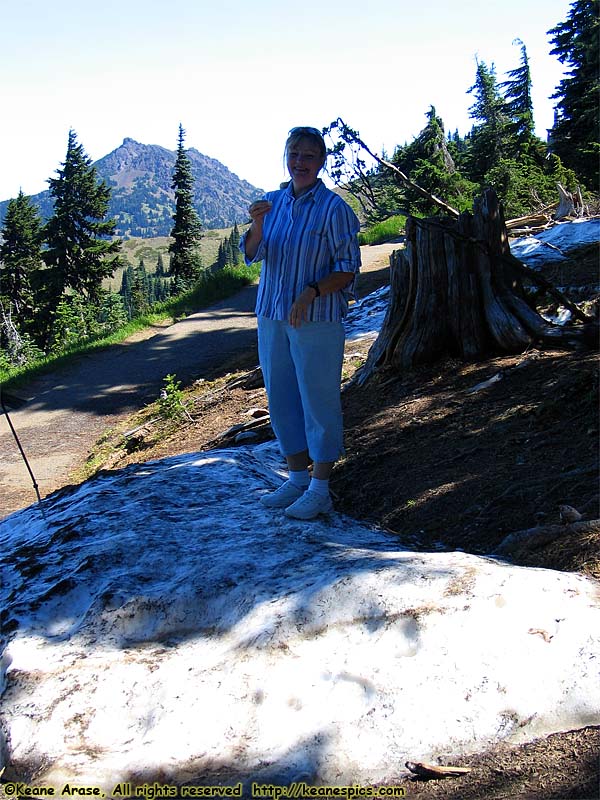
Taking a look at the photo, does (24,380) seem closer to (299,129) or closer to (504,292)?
(504,292)

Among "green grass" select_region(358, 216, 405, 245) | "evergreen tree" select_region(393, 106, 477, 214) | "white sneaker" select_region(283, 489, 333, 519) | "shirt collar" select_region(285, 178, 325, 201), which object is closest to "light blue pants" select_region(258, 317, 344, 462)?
"white sneaker" select_region(283, 489, 333, 519)

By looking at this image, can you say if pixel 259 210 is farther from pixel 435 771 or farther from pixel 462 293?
pixel 462 293

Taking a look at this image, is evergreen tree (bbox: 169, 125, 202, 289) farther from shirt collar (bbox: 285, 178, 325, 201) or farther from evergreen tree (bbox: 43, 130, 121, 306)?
shirt collar (bbox: 285, 178, 325, 201)

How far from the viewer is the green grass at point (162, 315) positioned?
12734mm

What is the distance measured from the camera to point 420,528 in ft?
13.0

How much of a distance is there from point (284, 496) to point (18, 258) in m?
49.8

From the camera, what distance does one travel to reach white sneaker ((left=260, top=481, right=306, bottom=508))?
4164 mm

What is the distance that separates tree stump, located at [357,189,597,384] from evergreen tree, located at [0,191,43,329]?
149 ft

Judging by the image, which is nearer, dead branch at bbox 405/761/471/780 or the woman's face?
dead branch at bbox 405/761/471/780

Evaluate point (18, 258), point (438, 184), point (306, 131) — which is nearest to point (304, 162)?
point (306, 131)

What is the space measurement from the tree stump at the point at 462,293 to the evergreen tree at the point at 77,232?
40.1 m

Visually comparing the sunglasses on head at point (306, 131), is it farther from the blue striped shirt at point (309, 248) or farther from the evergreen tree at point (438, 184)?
the evergreen tree at point (438, 184)

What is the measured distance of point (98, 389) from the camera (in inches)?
444

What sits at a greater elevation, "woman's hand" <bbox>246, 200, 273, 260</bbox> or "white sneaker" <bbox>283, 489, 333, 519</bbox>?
"woman's hand" <bbox>246, 200, 273, 260</bbox>
